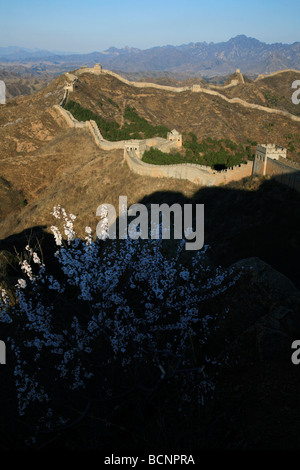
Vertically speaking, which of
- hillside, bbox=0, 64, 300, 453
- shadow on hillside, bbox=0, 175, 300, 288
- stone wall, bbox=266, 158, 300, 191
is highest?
stone wall, bbox=266, 158, 300, 191

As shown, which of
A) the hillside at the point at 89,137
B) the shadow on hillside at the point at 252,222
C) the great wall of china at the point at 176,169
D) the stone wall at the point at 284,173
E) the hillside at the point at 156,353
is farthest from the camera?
the hillside at the point at 89,137

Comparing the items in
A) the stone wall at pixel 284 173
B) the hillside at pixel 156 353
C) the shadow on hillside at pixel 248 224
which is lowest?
the hillside at pixel 156 353

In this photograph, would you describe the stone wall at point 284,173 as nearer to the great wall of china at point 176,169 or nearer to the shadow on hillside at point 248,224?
the great wall of china at point 176,169

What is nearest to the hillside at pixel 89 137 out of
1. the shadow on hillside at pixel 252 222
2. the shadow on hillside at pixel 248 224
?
the shadow on hillside at pixel 248 224

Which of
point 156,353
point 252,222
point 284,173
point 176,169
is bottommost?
point 156,353

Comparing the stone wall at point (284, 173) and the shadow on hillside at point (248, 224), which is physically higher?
the stone wall at point (284, 173)

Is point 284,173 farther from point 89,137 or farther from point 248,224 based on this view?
point 89,137

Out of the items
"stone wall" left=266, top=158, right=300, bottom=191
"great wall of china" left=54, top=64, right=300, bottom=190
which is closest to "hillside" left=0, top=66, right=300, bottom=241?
"great wall of china" left=54, top=64, right=300, bottom=190

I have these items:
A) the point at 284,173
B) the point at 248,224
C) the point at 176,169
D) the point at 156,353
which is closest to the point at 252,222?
the point at 248,224

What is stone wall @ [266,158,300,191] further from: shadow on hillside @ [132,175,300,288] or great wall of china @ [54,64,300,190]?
shadow on hillside @ [132,175,300,288]


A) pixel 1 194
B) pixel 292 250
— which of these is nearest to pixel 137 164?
pixel 1 194

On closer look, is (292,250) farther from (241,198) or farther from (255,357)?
(255,357)
